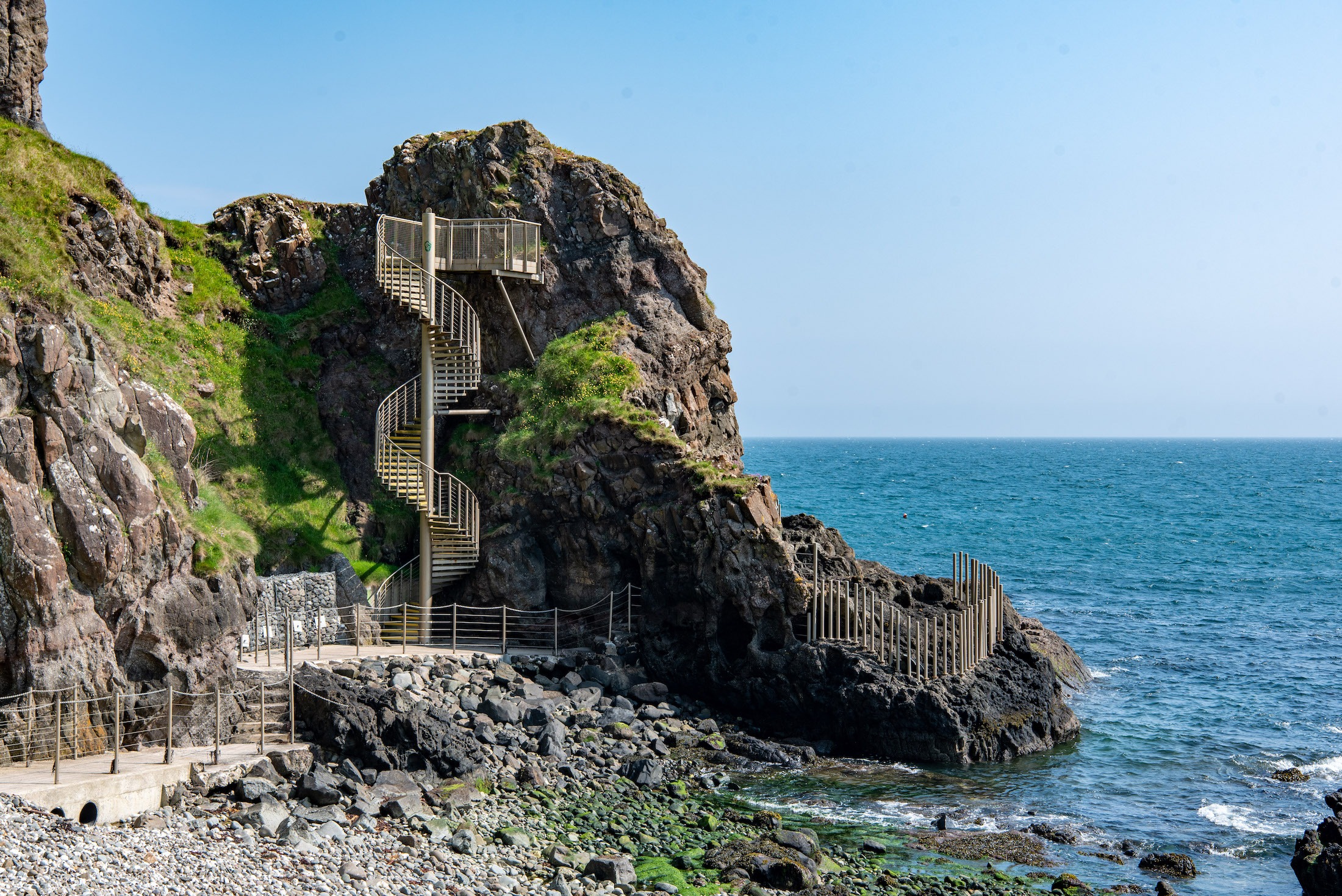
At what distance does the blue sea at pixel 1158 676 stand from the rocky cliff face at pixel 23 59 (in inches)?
996

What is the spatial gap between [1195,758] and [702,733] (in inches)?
457

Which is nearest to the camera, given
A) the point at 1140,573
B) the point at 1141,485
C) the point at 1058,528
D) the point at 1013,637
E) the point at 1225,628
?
the point at 1013,637

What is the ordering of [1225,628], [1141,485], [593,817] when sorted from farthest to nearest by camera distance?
1. [1141,485]
2. [1225,628]
3. [593,817]

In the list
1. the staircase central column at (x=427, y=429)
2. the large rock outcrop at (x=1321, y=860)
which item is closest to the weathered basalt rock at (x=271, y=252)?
the staircase central column at (x=427, y=429)

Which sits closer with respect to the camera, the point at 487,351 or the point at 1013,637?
the point at 1013,637

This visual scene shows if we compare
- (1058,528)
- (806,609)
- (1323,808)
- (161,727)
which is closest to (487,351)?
(806,609)

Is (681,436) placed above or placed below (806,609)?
above

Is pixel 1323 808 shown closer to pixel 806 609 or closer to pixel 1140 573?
pixel 806 609

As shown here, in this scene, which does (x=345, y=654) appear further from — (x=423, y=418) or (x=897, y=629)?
(x=897, y=629)

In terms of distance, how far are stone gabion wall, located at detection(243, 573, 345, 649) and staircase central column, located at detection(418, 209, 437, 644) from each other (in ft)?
7.26

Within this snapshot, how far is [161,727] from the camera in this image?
21234 millimetres

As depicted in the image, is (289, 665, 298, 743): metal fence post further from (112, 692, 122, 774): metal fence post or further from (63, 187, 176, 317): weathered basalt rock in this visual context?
(63, 187, 176, 317): weathered basalt rock

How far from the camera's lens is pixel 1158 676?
35812 mm

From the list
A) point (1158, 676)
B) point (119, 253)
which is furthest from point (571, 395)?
point (1158, 676)
